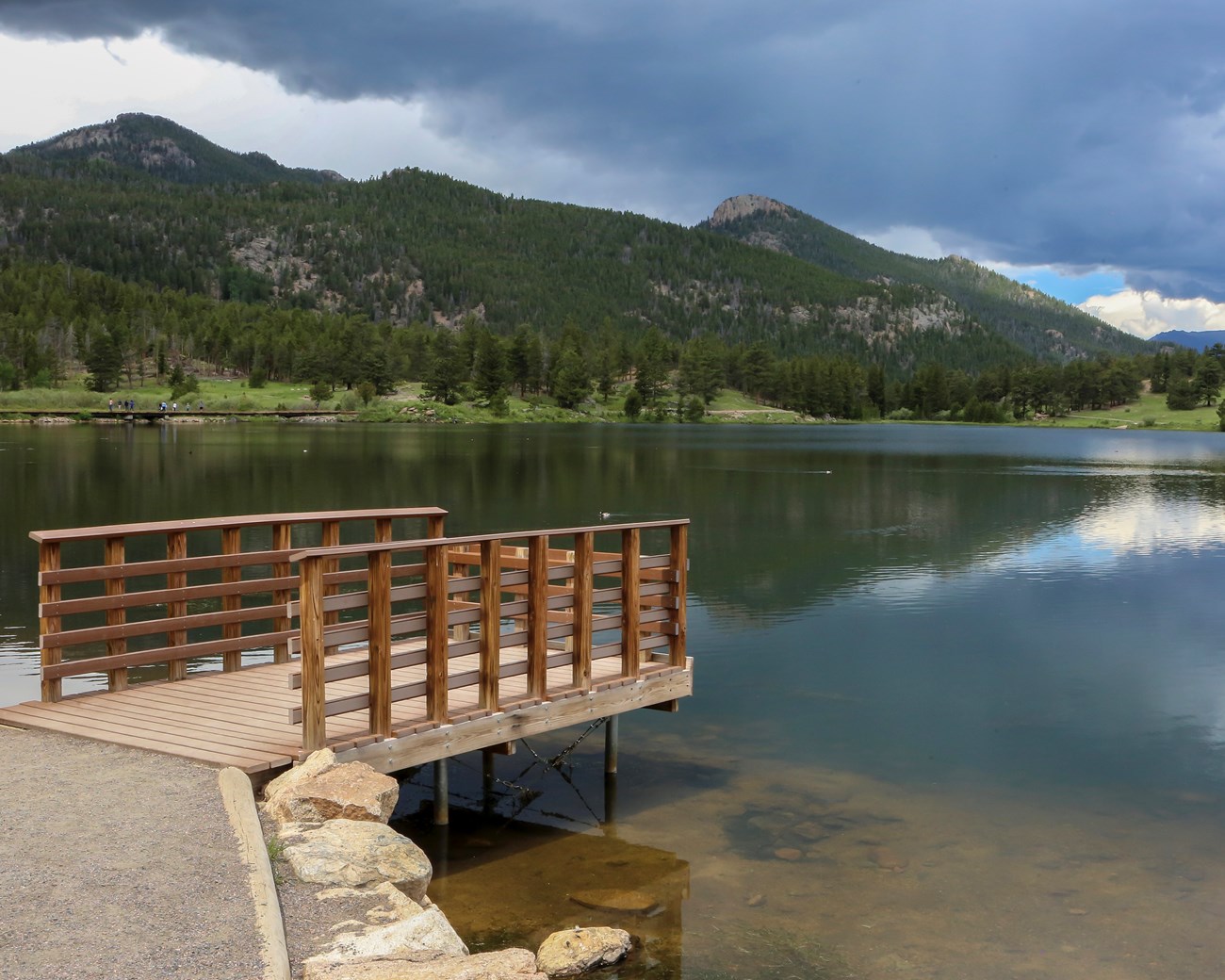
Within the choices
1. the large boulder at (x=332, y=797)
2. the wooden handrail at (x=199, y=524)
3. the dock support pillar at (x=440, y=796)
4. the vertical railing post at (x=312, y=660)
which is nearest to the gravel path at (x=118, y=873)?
the large boulder at (x=332, y=797)

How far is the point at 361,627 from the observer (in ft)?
36.5

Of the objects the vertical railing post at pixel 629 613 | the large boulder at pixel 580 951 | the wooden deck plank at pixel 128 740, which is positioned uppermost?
the vertical railing post at pixel 629 613

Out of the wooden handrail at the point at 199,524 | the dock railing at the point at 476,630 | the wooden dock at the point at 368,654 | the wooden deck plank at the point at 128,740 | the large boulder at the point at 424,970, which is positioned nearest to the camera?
the large boulder at the point at 424,970

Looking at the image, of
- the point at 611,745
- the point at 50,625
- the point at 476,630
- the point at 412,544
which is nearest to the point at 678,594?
the point at 611,745

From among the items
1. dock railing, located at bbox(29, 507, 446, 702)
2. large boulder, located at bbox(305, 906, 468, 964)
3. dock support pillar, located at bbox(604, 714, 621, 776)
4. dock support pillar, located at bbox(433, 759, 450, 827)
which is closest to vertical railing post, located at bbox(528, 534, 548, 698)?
dock support pillar, located at bbox(433, 759, 450, 827)

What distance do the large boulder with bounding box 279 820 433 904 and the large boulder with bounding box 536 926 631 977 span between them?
45.9 inches

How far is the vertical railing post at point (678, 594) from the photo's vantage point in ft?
47.8

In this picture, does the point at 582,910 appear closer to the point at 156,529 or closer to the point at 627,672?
the point at 627,672

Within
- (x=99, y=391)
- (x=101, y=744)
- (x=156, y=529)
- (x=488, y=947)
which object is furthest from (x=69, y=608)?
(x=99, y=391)

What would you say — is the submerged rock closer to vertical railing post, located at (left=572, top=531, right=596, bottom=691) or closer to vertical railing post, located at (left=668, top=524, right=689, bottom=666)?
vertical railing post, located at (left=572, top=531, right=596, bottom=691)

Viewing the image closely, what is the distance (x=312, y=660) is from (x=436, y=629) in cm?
154

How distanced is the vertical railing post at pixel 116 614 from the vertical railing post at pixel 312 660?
10.6 ft

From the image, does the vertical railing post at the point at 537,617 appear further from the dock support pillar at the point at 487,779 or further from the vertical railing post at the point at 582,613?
the dock support pillar at the point at 487,779

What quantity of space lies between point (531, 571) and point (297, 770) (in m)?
3.88
